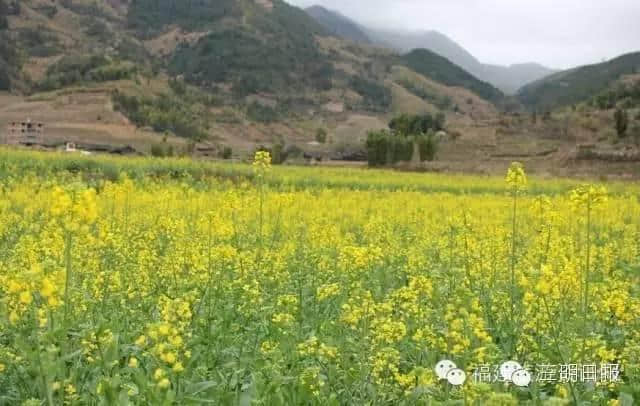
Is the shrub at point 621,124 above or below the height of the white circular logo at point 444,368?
above

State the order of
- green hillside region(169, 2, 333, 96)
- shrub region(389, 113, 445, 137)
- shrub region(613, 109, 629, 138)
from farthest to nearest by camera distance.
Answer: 1. green hillside region(169, 2, 333, 96)
2. shrub region(389, 113, 445, 137)
3. shrub region(613, 109, 629, 138)

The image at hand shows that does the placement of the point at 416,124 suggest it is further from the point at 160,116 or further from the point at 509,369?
the point at 509,369

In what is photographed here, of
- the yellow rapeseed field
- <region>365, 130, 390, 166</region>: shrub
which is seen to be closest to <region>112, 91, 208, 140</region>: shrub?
<region>365, 130, 390, 166</region>: shrub

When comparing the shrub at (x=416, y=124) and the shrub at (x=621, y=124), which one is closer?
the shrub at (x=621, y=124)

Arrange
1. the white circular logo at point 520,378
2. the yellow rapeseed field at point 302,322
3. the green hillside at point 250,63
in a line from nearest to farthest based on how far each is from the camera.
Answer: the white circular logo at point 520,378 → the yellow rapeseed field at point 302,322 → the green hillside at point 250,63

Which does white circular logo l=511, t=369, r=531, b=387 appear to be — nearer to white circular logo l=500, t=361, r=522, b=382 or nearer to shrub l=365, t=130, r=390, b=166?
white circular logo l=500, t=361, r=522, b=382

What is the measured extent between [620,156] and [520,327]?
42086 millimetres

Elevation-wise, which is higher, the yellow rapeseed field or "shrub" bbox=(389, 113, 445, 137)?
"shrub" bbox=(389, 113, 445, 137)

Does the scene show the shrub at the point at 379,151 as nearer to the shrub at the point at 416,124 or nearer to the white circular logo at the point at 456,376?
the shrub at the point at 416,124

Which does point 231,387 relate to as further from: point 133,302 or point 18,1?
point 18,1

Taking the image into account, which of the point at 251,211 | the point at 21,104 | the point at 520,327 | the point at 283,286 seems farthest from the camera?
the point at 21,104

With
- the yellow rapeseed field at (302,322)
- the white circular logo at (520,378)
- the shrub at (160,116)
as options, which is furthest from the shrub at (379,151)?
the white circular logo at (520,378)

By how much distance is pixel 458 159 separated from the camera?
54250 mm

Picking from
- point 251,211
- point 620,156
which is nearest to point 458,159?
point 620,156
